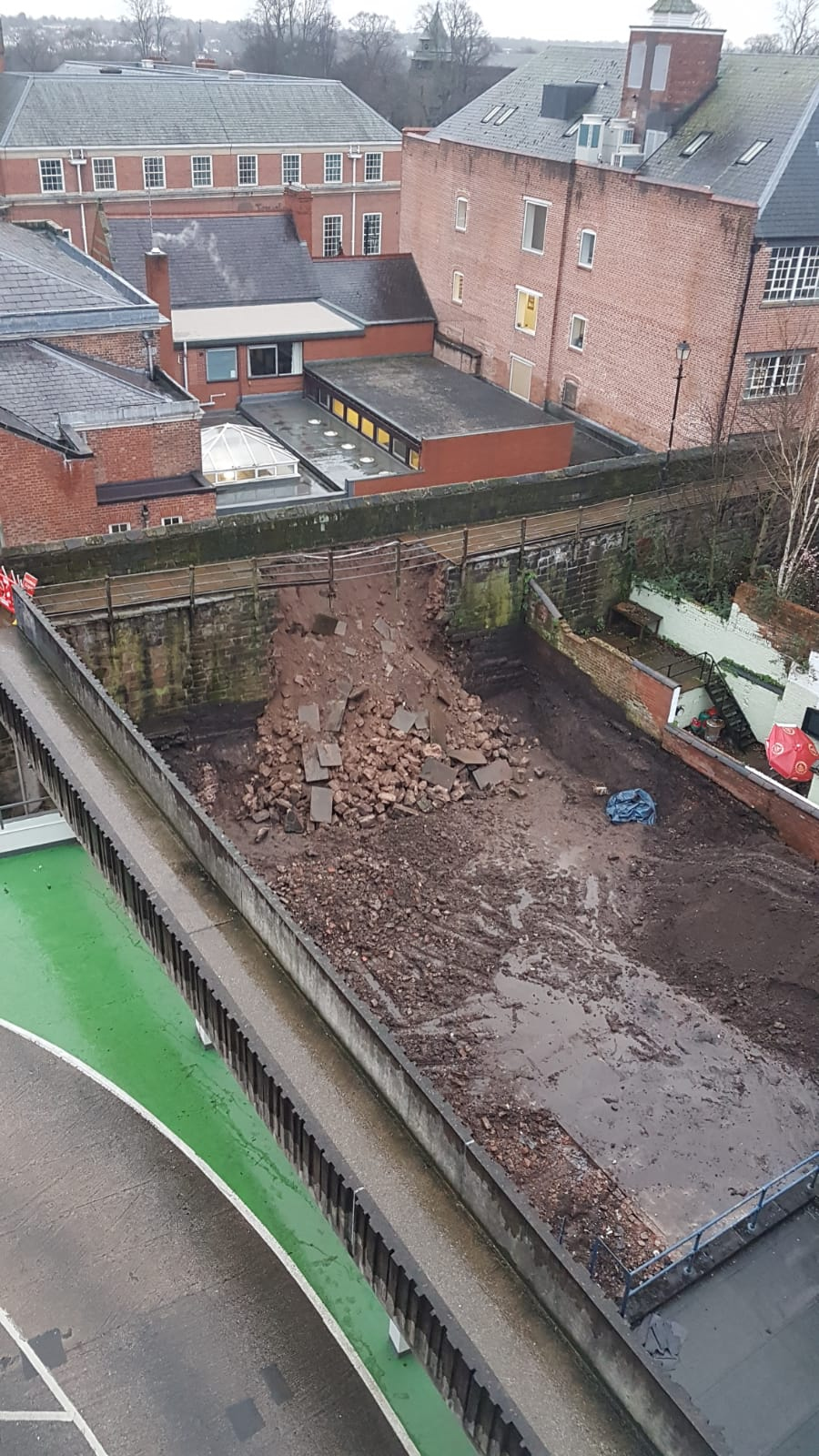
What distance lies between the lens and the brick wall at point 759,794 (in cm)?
1767

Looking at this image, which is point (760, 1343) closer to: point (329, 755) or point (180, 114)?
point (329, 755)

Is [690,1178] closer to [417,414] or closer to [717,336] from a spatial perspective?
[717,336]

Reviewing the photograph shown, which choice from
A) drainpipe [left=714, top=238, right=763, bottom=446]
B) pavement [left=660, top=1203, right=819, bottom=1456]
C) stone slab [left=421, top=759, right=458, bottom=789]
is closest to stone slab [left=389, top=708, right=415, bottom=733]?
stone slab [left=421, top=759, right=458, bottom=789]

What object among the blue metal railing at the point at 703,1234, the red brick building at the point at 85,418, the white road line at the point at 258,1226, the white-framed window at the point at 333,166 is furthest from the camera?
the white-framed window at the point at 333,166

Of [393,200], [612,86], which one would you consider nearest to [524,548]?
[612,86]

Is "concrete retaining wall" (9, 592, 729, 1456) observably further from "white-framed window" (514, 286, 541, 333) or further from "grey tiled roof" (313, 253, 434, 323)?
"grey tiled roof" (313, 253, 434, 323)

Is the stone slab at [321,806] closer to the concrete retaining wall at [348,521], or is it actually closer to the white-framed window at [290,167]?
the concrete retaining wall at [348,521]

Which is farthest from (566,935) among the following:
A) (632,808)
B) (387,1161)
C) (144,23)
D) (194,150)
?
(144,23)

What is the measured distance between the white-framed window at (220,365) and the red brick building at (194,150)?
15364 millimetres

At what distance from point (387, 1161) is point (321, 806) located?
405 inches

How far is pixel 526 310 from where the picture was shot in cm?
3178

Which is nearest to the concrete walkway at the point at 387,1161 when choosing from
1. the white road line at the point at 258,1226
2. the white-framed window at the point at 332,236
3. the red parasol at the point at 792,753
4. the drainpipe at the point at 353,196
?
the white road line at the point at 258,1226

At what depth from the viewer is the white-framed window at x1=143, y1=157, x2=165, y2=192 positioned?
1751 inches

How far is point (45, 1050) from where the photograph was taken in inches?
563
